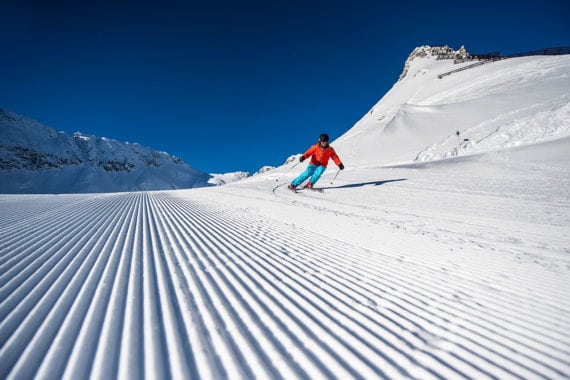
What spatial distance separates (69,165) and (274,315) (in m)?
114

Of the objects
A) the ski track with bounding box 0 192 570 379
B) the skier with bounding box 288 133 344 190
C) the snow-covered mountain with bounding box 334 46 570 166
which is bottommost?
the ski track with bounding box 0 192 570 379

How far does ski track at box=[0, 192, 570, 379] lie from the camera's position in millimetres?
1067

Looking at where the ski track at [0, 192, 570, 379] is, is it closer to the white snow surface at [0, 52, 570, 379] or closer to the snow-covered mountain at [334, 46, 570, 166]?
the white snow surface at [0, 52, 570, 379]

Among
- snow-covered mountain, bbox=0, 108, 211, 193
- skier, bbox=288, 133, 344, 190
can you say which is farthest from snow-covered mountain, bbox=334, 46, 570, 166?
snow-covered mountain, bbox=0, 108, 211, 193

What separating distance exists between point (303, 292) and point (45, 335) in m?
1.40

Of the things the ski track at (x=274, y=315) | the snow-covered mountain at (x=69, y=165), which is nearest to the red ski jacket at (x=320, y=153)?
the ski track at (x=274, y=315)

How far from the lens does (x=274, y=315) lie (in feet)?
4.75

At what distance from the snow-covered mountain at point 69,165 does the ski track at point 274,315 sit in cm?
8479

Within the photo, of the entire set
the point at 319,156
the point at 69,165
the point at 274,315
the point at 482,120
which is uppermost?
the point at 69,165

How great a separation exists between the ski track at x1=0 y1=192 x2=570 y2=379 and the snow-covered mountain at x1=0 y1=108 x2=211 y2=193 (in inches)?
3338

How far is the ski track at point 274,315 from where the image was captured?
107cm

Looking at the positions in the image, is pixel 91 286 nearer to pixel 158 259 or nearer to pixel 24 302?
pixel 24 302

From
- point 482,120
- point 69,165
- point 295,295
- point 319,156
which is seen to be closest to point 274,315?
point 295,295

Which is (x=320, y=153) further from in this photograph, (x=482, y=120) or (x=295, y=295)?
(x=482, y=120)
